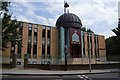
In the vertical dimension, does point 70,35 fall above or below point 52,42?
above

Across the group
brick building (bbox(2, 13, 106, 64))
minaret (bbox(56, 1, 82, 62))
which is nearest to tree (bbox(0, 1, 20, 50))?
brick building (bbox(2, 13, 106, 64))

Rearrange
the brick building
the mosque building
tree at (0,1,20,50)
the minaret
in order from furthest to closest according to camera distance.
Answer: the minaret
the brick building
the mosque building
tree at (0,1,20,50)

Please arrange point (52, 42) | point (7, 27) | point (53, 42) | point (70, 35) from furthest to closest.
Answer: point (53, 42)
point (52, 42)
point (70, 35)
point (7, 27)

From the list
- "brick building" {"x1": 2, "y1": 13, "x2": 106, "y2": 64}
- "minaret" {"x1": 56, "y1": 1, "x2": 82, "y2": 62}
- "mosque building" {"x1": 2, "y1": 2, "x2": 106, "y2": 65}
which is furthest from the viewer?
"minaret" {"x1": 56, "y1": 1, "x2": 82, "y2": 62}

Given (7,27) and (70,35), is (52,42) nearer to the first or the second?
(70,35)

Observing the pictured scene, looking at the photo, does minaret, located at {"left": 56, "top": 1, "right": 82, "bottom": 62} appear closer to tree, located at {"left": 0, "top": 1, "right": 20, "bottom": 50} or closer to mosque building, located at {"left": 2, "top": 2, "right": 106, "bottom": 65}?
mosque building, located at {"left": 2, "top": 2, "right": 106, "bottom": 65}

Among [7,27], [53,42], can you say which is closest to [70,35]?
[53,42]

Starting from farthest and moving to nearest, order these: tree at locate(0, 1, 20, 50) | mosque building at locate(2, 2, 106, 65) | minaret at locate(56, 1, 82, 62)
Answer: minaret at locate(56, 1, 82, 62)
mosque building at locate(2, 2, 106, 65)
tree at locate(0, 1, 20, 50)

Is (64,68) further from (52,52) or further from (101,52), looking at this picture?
(101,52)

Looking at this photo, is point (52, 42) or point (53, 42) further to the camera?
point (53, 42)

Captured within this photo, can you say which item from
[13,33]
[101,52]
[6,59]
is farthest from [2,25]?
[101,52]

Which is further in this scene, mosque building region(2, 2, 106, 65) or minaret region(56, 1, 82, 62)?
minaret region(56, 1, 82, 62)

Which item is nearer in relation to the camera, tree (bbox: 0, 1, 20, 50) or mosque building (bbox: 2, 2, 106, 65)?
tree (bbox: 0, 1, 20, 50)

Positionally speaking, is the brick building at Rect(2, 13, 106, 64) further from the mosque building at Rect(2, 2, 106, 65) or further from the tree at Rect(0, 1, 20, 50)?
the tree at Rect(0, 1, 20, 50)
